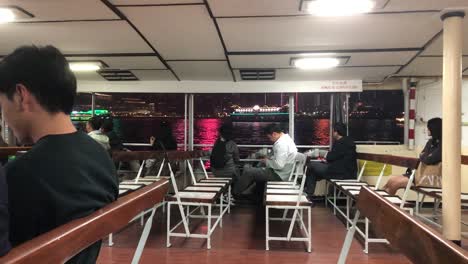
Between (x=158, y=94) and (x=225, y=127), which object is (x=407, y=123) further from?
(x=158, y=94)

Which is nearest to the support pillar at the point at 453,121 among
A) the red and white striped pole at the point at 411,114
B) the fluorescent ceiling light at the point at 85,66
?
the red and white striped pole at the point at 411,114

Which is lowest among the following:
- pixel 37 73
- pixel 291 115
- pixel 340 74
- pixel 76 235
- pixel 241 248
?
pixel 241 248

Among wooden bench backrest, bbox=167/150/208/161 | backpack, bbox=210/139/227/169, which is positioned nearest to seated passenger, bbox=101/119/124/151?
wooden bench backrest, bbox=167/150/208/161

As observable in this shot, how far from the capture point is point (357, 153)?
5.34 metres

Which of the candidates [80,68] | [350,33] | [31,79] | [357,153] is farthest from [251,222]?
[31,79]

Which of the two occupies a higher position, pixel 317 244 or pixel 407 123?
pixel 407 123

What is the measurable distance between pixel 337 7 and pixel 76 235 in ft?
7.72

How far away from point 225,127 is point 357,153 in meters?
1.90

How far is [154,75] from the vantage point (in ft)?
17.0

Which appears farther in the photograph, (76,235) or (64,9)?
(64,9)

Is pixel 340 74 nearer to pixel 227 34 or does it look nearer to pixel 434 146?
pixel 434 146

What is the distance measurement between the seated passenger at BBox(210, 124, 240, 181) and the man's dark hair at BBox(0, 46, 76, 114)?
4.21 m

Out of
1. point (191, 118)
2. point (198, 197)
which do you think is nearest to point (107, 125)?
point (191, 118)

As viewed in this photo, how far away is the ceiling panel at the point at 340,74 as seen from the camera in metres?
4.67
